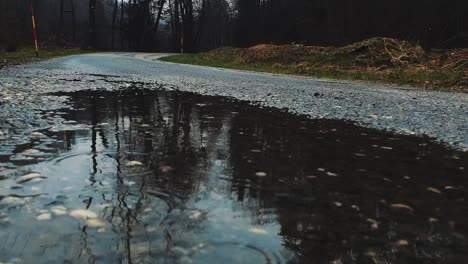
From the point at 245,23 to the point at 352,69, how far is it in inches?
1360

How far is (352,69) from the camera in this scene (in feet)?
57.6

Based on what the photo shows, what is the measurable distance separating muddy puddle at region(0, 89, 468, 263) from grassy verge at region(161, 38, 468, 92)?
9.16 m

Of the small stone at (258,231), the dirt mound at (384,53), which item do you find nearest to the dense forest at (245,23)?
the dirt mound at (384,53)

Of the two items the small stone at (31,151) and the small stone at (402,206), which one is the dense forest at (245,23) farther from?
the small stone at (31,151)

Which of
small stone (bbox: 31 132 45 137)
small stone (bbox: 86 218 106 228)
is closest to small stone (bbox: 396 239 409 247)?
small stone (bbox: 86 218 106 228)

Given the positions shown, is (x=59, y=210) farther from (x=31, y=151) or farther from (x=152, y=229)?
(x=31, y=151)

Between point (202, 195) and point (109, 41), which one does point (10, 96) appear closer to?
point (202, 195)

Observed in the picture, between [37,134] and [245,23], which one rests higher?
[245,23]

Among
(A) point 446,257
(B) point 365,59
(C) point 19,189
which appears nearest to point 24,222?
(C) point 19,189

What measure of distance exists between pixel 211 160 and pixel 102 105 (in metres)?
3.11

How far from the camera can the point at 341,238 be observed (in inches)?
86.9

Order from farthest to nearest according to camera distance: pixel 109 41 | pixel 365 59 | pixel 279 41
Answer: pixel 109 41, pixel 279 41, pixel 365 59

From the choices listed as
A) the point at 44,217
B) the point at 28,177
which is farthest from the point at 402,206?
the point at 28,177

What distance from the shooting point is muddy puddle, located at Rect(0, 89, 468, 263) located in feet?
6.67
